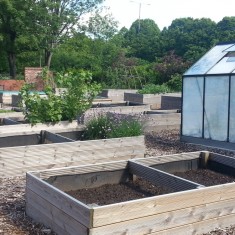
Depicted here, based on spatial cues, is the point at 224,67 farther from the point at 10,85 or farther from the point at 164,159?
the point at 10,85

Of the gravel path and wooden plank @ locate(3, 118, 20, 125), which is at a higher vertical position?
wooden plank @ locate(3, 118, 20, 125)

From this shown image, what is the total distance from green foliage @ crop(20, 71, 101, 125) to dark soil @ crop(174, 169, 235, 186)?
3698 millimetres

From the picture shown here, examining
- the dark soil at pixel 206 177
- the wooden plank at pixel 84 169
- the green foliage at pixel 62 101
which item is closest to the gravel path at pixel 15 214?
the wooden plank at pixel 84 169

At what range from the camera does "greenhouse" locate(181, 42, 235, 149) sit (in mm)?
9273

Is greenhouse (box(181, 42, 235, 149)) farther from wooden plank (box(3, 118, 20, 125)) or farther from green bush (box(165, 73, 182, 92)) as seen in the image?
green bush (box(165, 73, 182, 92))

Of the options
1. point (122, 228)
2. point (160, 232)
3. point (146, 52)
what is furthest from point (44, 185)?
point (146, 52)

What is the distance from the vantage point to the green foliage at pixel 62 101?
896 centimetres

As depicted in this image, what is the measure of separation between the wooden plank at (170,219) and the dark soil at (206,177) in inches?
48.6

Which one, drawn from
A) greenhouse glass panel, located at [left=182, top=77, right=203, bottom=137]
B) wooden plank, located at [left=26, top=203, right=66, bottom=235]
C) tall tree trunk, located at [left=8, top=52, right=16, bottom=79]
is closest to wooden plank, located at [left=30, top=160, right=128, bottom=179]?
wooden plank, located at [left=26, top=203, right=66, bottom=235]

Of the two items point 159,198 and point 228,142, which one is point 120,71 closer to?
point 228,142

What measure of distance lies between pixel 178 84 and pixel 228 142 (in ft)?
50.8

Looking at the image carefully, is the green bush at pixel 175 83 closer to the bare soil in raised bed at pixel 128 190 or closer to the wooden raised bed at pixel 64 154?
the wooden raised bed at pixel 64 154

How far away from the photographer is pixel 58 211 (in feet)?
13.7

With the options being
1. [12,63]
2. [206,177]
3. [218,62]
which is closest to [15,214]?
[206,177]
